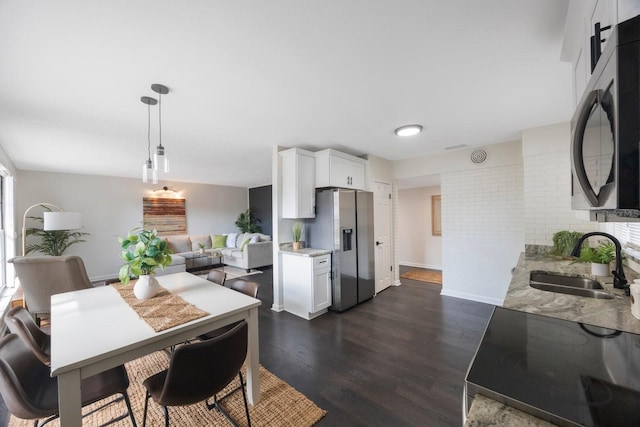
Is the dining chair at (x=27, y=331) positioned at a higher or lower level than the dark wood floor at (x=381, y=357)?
higher

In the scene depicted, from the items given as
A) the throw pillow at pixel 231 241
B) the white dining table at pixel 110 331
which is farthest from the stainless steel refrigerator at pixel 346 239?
the throw pillow at pixel 231 241

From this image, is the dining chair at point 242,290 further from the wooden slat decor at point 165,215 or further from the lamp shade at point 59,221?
the wooden slat decor at point 165,215

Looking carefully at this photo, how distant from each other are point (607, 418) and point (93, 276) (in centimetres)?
772

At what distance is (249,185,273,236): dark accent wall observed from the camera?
7.81 metres

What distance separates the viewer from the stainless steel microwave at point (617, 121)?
0.47 metres

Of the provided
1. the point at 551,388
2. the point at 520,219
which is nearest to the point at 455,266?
the point at 520,219

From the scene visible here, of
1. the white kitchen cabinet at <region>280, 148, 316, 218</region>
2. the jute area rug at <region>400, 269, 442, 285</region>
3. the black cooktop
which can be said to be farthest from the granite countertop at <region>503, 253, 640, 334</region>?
the jute area rug at <region>400, 269, 442, 285</region>

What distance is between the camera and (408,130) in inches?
112

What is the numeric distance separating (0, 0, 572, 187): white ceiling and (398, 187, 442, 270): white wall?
3.07m

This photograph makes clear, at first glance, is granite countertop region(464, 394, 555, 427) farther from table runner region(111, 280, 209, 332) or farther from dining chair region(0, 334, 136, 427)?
dining chair region(0, 334, 136, 427)

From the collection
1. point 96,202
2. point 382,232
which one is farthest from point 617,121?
point 96,202

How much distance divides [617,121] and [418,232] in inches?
238

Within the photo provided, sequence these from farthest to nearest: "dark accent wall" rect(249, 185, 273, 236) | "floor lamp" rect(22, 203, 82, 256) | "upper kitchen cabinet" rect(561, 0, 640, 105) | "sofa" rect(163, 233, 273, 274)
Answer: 1. "dark accent wall" rect(249, 185, 273, 236)
2. "sofa" rect(163, 233, 273, 274)
3. "floor lamp" rect(22, 203, 82, 256)
4. "upper kitchen cabinet" rect(561, 0, 640, 105)

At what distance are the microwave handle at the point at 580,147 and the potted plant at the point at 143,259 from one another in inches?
86.8
